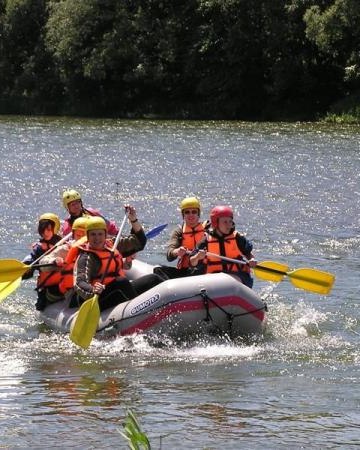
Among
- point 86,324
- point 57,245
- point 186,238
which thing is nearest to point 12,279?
point 57,245

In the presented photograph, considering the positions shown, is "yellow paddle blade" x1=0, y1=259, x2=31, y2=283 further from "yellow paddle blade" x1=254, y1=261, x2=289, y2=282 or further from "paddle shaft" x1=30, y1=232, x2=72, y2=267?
"yellow paddle blade" x1=254, y1=261, x2=289, y2=282

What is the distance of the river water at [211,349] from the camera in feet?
22.8

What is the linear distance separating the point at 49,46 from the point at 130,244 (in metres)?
36.5

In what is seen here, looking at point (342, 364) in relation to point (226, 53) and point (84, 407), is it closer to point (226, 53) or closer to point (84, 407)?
point (84, 407)

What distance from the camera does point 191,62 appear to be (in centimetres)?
4266

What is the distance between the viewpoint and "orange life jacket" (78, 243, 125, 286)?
384 inches

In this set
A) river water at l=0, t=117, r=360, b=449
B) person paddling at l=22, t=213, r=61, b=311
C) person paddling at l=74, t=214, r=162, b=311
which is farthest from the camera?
person paddling at l=22, t=213, r=61, b=311

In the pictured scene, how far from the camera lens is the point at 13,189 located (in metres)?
20.5

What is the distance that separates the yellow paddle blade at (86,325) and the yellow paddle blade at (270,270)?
1.84m

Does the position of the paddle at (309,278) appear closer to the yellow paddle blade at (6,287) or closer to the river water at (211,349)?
the river water at (211,349)

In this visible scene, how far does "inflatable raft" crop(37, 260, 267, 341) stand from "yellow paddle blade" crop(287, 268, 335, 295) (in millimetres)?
1043

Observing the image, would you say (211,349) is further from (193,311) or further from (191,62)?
(191,62)

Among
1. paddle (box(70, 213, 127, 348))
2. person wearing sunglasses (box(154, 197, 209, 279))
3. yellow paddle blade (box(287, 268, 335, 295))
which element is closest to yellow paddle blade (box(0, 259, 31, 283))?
person wearing sunglasses (box(154, 197, 209, 279))

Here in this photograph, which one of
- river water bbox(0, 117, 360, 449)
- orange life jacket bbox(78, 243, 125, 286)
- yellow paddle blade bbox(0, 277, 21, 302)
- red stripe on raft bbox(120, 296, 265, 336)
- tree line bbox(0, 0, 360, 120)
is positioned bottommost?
river water bbox(0, 117, 360, 449)
